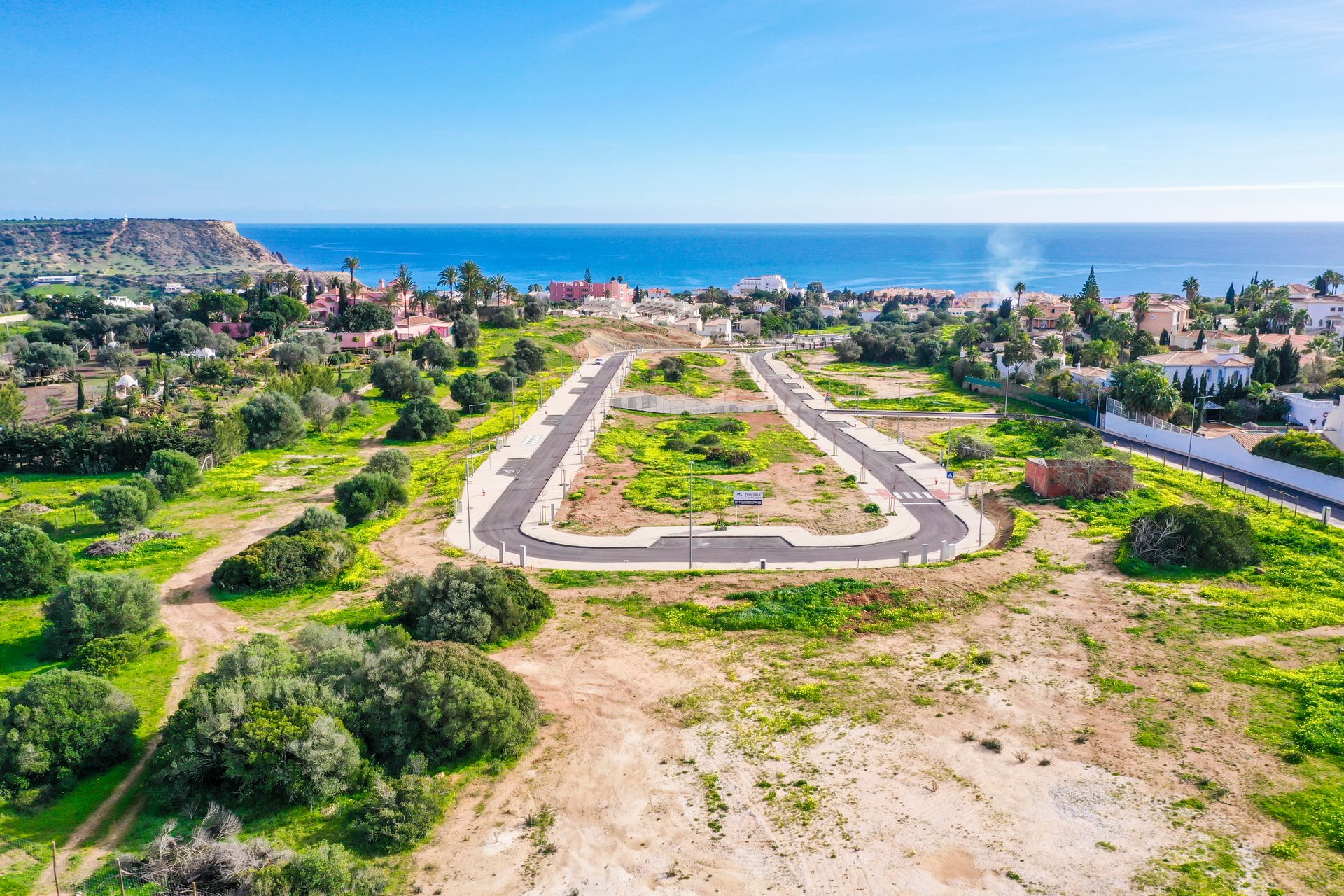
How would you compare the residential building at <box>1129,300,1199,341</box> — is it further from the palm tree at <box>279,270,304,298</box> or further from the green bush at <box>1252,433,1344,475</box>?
the palm tree at <box>279,270,304,298</box>

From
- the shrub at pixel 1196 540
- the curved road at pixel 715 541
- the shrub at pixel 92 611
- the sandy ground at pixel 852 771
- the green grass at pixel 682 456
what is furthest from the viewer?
the green grass at pixel 682 456

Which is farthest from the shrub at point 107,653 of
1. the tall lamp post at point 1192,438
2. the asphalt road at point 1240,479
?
the tall lamp post at point 1192,438

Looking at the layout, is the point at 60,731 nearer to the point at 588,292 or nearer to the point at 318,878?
the point at 318,878

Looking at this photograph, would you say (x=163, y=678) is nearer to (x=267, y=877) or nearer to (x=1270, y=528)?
(x=267, y=877)

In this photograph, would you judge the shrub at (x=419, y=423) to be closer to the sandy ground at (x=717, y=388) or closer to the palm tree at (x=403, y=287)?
the sandy ground at (x=717, y=388)

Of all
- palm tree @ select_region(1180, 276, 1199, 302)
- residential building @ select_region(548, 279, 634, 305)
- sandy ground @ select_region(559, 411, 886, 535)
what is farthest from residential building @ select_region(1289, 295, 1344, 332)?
residential building @ select_region(548, 279, 634, 305)

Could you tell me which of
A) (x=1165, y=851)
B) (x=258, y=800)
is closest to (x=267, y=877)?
(x=258, y=800)

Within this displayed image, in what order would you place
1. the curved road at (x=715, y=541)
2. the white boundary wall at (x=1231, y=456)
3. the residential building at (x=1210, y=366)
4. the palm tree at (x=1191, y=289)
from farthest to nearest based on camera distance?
the palm tree at (x=1191, y=289) → the residential building at (x=1210, y=366) → the white boundary wall at (x=1231, y=456) → the curved road at (x=715, y=541)
